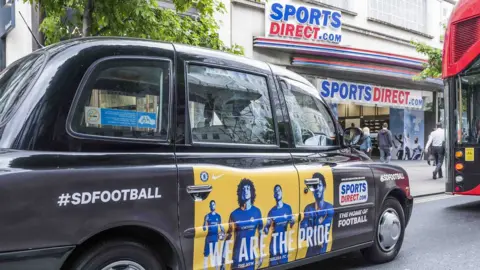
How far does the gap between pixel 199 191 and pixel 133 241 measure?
0.54 m

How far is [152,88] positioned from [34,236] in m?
1.20

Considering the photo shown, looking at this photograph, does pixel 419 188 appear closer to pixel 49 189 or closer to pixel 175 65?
pixel 175 65

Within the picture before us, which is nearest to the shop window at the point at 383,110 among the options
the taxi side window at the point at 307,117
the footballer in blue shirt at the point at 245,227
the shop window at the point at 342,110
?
the shop window at the point at 342,110

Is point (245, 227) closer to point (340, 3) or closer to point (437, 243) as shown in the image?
point (437, 243)

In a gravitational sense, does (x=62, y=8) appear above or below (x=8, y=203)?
above

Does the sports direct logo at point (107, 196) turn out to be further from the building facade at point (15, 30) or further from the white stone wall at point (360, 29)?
the white stone wall at point (360, 29)

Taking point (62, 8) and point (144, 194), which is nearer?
point (144, 194)

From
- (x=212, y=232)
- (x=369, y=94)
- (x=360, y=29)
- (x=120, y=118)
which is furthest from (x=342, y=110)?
(x=120, y=118)

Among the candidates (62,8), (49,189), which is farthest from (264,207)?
(62,8)

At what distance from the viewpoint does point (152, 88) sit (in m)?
3.11

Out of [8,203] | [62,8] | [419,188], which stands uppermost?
[62,8]

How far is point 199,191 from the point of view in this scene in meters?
3.12

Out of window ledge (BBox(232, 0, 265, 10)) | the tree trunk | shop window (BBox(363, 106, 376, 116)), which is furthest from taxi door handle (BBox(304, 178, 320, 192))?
shop window (BBox(363, 106, 376, 116))

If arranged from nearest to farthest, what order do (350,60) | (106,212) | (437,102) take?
(106,212), (350,60), (437,102)
